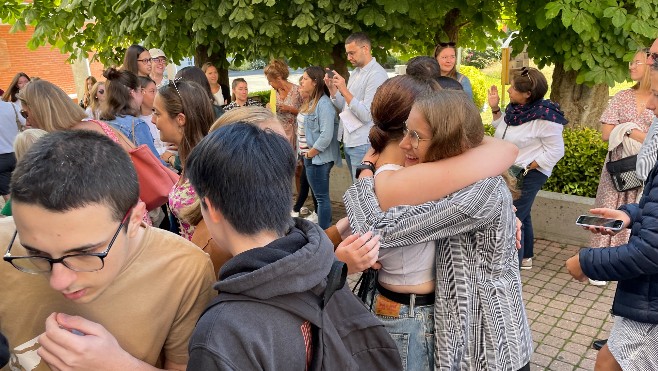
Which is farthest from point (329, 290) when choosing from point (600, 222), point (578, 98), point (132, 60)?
point (578, 98)

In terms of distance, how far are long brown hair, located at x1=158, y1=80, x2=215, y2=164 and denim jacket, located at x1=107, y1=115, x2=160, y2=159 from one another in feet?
5.21

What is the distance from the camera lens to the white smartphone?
246 cm

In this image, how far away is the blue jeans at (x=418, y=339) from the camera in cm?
209

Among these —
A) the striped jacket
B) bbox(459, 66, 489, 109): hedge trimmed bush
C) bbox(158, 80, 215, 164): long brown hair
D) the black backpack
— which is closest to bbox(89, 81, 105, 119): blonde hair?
bbox(158, 80, 215, 164): long brown hair

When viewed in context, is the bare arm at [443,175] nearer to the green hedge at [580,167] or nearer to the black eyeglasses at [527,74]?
the black eyeglasses at [527,74]

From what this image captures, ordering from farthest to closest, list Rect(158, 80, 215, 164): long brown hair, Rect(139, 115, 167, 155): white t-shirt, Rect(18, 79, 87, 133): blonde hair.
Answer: Rect(139, 115, 167, 155): white t-shirt < Rect(18, 79, 87, 133): blonde hair < Rect(158, 80, 215, 164): long brown hair

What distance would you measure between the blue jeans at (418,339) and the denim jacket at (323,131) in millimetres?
3767

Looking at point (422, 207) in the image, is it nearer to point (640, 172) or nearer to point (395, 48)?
point (640, 172)

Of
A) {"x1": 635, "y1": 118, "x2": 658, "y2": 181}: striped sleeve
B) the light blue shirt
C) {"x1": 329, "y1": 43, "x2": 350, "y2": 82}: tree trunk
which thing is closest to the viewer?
{"x1": 635, "y1": 118, "x2": 658, "y2": 181}: striped sleeve

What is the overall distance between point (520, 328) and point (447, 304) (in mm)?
325

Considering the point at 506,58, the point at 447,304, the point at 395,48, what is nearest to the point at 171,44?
the point at 395,48

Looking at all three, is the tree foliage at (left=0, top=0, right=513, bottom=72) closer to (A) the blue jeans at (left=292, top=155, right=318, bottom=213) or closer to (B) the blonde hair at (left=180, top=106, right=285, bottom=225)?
(A) the blue jeans at (left=292, top=155, right=318, bottom=213)

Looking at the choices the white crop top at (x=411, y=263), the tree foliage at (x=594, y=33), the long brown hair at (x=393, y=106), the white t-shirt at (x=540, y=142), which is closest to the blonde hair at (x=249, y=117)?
the long brown hair at (x=393, y=106)

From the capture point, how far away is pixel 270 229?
1345mm
